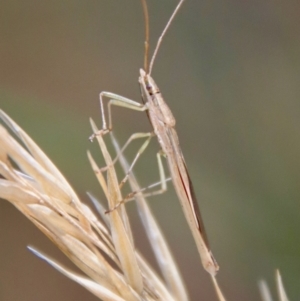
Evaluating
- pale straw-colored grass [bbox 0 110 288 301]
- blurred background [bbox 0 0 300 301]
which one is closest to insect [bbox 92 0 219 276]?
pale straw-colored grass [bbox 0 110 288 301]

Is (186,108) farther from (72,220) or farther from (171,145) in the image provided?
(72,220)

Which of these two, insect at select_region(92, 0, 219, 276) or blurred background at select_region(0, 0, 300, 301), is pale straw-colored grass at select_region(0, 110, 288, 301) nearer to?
insect at select_region(92, 0, 219, 276)

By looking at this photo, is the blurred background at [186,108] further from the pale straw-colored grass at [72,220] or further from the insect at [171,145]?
the pale straw-colored grass at [72,220]

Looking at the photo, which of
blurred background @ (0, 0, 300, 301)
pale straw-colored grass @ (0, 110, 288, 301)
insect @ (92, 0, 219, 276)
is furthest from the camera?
blurred background @ (0, 0, 300, 301)

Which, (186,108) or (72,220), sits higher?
(186,108)

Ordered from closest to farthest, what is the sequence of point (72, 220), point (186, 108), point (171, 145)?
point (72, 220) → point (171, 145) → point (186, 108)

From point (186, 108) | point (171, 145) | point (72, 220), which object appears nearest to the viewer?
point (72, 220)

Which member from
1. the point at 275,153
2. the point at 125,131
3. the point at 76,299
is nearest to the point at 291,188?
the point at 275,153

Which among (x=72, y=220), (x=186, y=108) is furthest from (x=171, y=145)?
(x=186, y=108)

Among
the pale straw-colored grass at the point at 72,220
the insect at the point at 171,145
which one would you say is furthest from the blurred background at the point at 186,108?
the pale straw-colored grass at the point at 72,220
